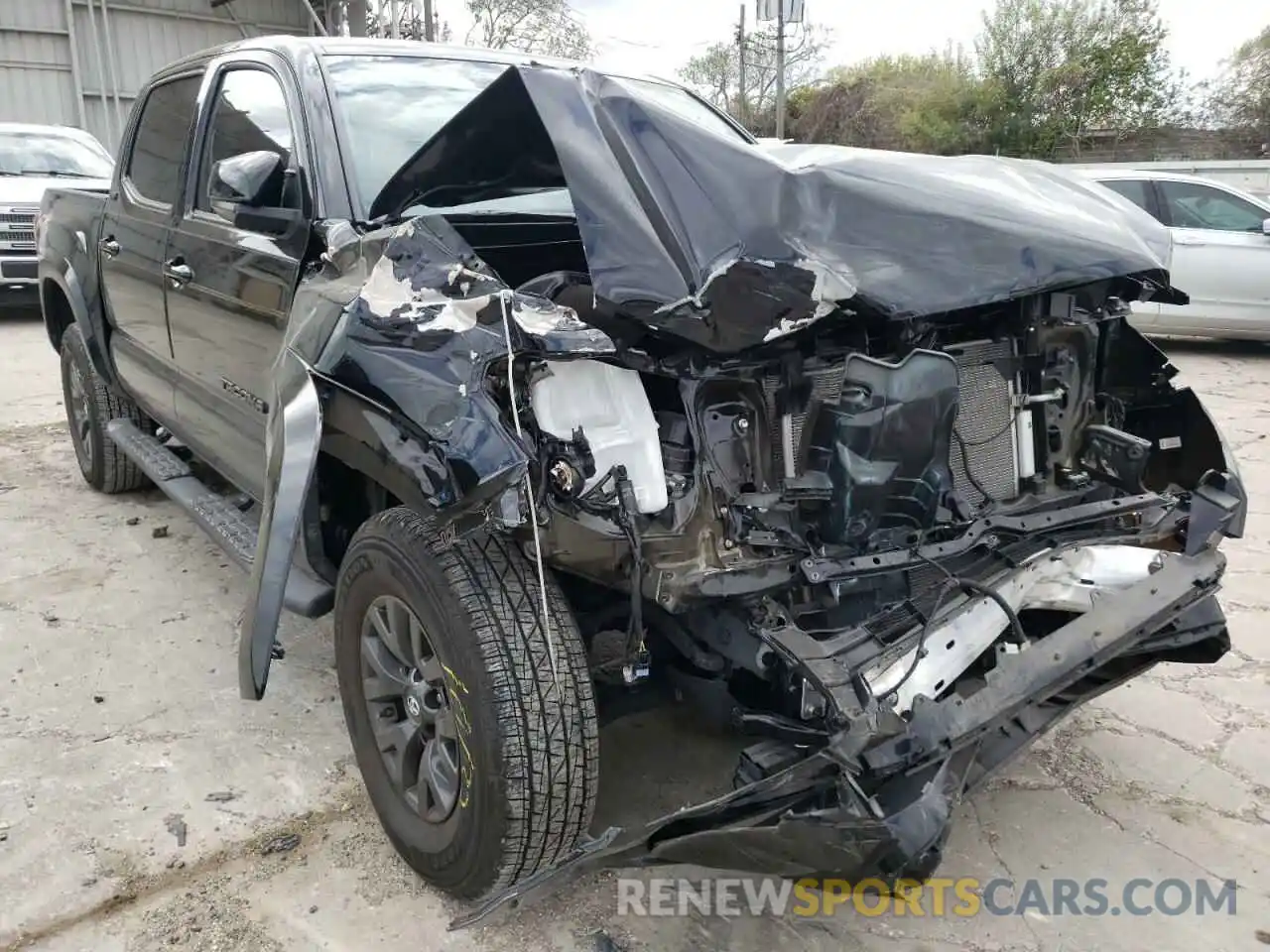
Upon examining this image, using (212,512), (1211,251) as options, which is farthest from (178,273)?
(1211,251)

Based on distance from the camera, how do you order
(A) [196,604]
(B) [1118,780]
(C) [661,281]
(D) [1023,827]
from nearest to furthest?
1. (C) [661,281]
2. (D) [1023,827]
3. (B) [1118,780]
4. (A) [196,604]

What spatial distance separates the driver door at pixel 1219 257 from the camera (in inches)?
346

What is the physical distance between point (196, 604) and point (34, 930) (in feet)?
6.09

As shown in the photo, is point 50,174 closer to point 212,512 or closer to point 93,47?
point 212,512

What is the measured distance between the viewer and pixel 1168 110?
23.6 meters

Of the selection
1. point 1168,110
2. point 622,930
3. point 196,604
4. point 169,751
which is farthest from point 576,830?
point 1168,110

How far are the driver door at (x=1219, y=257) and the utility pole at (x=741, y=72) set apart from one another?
21.8 meters

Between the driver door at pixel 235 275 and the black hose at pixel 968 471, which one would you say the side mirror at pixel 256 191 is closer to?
the driver door at pixel 235 275

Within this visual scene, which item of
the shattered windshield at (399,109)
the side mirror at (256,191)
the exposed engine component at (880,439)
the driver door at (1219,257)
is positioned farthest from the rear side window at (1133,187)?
the side mirror at (256,191)

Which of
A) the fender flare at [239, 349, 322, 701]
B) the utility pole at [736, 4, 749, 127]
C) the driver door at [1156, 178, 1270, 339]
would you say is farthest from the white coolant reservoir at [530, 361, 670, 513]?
the utility pole at [736, 4, 749, 127]

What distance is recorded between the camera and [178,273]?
357 cm

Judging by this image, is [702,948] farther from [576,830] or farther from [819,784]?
[819,784]

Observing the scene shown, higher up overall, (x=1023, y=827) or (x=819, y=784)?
(x=819, y=784)

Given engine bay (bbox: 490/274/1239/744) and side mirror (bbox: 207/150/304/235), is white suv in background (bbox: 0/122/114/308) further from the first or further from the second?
engine bay (bbox: 490/274/1239/744)
